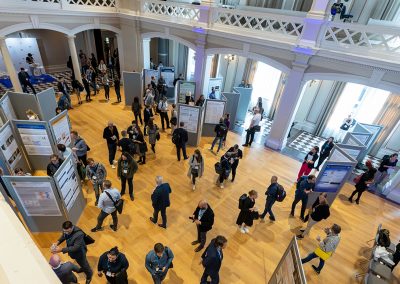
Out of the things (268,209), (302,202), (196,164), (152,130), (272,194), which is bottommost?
(268,209)

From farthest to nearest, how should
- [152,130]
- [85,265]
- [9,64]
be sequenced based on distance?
[9,64]
[152,130]
[85,265]

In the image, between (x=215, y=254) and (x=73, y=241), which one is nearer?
(x=215, y=254)

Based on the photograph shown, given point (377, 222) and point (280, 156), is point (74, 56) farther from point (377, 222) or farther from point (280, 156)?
point (377, 222)

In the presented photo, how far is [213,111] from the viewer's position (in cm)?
987

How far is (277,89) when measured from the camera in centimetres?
1297

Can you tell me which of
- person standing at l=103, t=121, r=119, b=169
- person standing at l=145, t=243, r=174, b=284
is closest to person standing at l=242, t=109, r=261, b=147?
person standing at l=103, t=121, r=119, b=169

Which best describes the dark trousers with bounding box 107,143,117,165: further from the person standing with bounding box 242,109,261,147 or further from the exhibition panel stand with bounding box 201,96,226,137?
the person standing with bounding box 242,109,261,147

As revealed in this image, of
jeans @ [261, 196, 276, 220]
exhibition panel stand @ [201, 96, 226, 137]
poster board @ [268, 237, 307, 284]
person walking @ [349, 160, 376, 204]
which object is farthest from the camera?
exhibition panel stand @ [201, 96, 226, 137]

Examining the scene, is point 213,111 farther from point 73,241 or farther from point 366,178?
point 73,241

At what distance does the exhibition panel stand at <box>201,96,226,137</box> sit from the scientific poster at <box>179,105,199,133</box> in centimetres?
75

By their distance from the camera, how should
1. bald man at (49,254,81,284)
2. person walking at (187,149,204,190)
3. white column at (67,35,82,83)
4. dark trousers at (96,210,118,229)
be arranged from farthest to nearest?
1. white column at (67,35,82,83)
2. person walking at (187,149,204,190)
3. dark trousers at (96,210,118,229)
4. bald man at (49,254,81,284)

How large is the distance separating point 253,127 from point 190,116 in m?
2.73

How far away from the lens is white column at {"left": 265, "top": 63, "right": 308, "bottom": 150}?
849 cm

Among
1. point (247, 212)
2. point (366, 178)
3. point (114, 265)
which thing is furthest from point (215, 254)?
point (366, 178)
